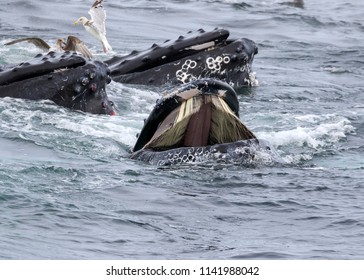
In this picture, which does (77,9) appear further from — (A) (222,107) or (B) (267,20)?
(A) (222,107)

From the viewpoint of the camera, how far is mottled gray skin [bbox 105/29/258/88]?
46.5ft

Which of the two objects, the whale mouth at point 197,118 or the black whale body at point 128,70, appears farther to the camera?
the black whale body at point 128,70

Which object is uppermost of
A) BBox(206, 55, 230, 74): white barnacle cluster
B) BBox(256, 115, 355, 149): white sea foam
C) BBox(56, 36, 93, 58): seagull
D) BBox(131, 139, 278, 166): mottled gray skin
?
BBox(56, 36, 93, 58): seagull

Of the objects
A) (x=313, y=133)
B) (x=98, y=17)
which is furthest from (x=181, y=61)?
(x=98, y=17)

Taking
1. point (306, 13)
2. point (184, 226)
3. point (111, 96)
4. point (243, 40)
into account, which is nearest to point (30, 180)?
point (184, 226)

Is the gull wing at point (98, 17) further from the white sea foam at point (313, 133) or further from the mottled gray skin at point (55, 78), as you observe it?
the mottled gray skin at point (55, 78)

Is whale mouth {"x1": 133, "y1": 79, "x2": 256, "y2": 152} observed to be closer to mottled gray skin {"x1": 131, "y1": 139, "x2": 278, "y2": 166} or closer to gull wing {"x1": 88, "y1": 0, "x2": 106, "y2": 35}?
mottled gray skin {"x1": 131, "y1": 139, "x2": 278, "y2": 166}

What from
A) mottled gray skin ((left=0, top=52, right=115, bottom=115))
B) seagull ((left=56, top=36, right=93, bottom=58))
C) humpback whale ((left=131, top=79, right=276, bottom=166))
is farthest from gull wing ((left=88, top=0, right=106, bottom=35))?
humpback whale ((left=131, top=79, right=276, bottom=166))

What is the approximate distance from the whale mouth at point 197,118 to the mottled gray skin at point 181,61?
3394 mm

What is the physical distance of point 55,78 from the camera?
12383 mm

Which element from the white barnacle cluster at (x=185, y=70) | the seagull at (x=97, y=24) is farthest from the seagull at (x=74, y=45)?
the seagull at (x=97, y=24)

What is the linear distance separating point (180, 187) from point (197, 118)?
1.99ft

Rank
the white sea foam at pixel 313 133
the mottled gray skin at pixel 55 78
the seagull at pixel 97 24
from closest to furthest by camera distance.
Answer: the mottled gray skin at pixel 55 78 < the white sea foam at pixel 313 133 < the seagull at pixel 97 24

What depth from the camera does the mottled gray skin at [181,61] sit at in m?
14.2
